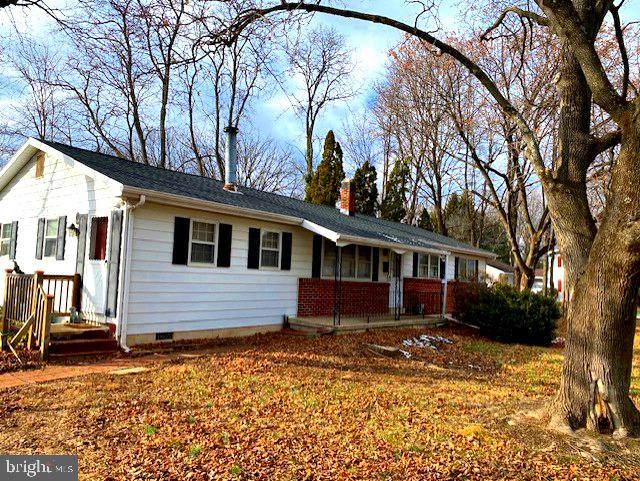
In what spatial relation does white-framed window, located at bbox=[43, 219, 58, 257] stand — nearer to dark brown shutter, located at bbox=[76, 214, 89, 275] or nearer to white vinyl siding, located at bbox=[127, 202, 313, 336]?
dark brown shutter, located at bbox=[76, 214, 89, 275]

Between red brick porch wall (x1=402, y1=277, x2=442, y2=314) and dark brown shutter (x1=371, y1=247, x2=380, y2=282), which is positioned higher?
dark brown shutter (x1=371, y1=247, x2=380, y2=282)

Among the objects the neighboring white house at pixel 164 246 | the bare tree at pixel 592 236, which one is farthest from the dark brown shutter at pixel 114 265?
the bare tree at pixel 592 236

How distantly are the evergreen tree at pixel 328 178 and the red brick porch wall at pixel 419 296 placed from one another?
1020 cm

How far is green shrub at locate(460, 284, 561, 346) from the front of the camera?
13523 mm

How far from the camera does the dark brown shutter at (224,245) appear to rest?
10523mm

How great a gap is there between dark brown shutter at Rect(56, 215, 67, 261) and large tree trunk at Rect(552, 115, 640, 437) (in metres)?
10.2

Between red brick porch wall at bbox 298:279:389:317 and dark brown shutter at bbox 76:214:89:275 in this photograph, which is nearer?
dark brown shutter at bbox 76:214:89:275

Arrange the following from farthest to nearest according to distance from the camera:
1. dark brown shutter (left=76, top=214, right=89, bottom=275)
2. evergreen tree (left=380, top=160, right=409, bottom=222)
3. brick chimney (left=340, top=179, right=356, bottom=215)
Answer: evergreen tree (left=380, top=160, right=409, bottom=222)
brick chimney (left=340, top=179, right=356, bottom=215)
dark brown shutter (left=76, top=214, right=89, bottom=275)

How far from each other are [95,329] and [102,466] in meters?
5.26

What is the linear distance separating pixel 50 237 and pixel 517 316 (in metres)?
12.8

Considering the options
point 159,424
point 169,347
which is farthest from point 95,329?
point 159,424

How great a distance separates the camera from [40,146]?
35.3 feet

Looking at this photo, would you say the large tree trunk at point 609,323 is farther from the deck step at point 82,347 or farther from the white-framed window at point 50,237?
the white-framed window at point 50,237

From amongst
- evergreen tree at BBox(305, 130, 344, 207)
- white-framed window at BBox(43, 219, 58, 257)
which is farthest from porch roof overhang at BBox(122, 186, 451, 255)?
evergreen tree at BBox(305, 130, 344, 207)
